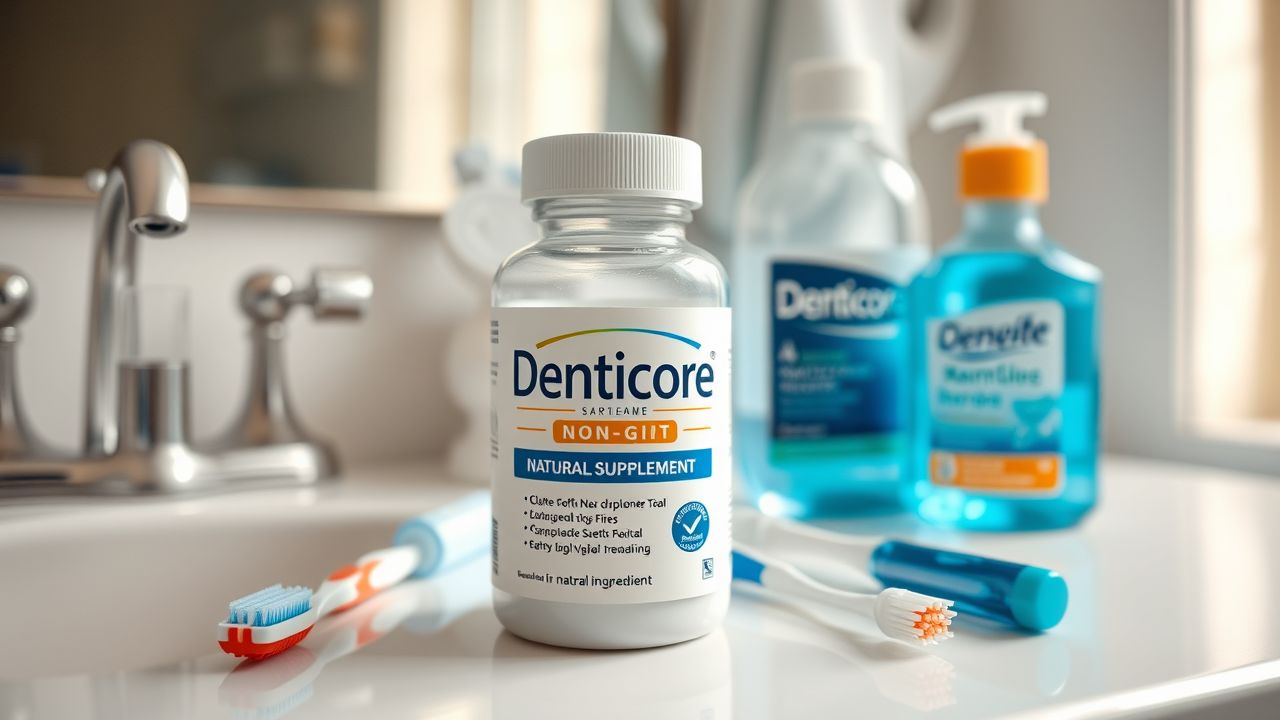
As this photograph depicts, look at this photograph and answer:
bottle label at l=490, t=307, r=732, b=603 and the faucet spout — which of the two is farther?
the faucet spout

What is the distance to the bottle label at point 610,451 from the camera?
1.18 feet

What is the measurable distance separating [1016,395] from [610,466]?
0.31 metres

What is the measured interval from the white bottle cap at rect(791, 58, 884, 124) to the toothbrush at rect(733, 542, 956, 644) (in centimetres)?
30

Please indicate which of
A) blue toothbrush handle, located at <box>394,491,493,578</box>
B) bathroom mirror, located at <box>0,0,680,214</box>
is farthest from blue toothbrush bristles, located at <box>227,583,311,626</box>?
bathroom mirror, located at <box>0,0,680,214</box>

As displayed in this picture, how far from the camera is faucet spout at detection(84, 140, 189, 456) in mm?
531

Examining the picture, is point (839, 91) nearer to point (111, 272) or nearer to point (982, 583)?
point (982, 583)

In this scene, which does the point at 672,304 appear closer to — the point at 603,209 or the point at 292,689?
the point at 603,209

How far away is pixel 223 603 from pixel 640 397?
1.17 ft

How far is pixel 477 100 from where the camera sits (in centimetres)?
82

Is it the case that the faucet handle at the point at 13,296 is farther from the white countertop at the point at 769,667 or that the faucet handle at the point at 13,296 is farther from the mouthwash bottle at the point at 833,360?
the mouthwash bottle at the point at 833,360

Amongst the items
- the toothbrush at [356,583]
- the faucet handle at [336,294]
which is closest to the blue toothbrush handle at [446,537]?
the toothbrush at [356,583]

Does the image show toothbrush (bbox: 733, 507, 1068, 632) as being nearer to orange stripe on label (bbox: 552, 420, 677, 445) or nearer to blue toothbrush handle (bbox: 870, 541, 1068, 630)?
blue toothbrush handle (bbox: 870, 541, 1068, 630)

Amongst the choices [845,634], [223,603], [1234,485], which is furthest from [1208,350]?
[223,603]

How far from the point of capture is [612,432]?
360 millimetres
